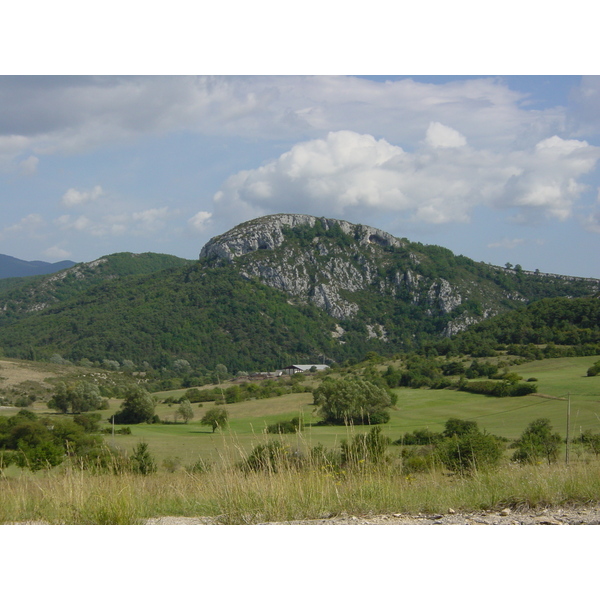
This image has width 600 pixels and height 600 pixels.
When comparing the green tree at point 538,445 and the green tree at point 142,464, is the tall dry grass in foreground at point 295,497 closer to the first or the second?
the green tree at point 538,445

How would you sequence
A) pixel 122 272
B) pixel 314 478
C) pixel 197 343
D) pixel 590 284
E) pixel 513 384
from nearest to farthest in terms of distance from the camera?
1. pixel 314 478
2. pixel 513 384
3. pixel 197 343
4. pixel 590 284
5. pixel 122 272

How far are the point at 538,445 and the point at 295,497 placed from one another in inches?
266

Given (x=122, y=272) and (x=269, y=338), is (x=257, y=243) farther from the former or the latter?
(x=122, y=272)

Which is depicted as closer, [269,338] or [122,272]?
[269,338]

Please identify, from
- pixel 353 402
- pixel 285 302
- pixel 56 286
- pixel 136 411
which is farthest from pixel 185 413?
pixel 56 286

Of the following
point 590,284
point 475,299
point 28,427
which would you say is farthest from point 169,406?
point 590,284

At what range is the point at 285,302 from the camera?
397ft

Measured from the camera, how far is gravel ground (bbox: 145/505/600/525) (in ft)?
13.7

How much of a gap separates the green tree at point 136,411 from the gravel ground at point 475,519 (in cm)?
3595

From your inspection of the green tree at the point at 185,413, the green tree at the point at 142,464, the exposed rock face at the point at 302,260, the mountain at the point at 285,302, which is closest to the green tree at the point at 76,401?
the green tree at the point at 185,413

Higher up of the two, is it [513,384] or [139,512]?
[139,512]

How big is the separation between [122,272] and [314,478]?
198 m

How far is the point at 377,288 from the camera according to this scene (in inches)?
5226

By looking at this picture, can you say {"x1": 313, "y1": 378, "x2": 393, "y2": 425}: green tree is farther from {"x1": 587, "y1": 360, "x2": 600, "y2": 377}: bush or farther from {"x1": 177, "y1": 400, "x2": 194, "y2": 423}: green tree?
{"x1": 587, "y1": 360, "x2": 600, "y2": 377}: bush
